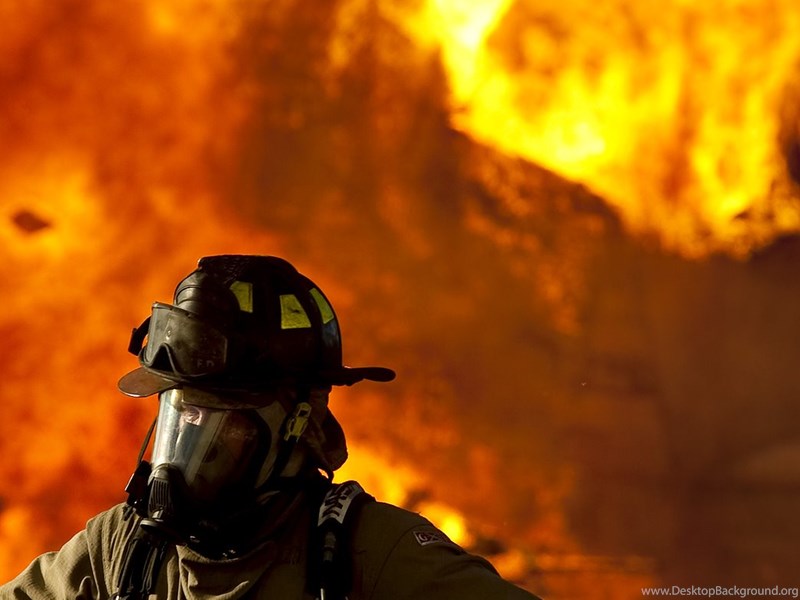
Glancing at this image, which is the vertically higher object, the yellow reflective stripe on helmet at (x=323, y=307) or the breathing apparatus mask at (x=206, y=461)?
the yellow reflective stripe on helmet at (x=323, y=307)

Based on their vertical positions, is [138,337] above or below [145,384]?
above

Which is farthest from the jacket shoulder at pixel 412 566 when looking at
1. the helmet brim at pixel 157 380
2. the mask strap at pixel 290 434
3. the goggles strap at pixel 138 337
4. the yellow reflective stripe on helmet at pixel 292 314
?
the goggles strap at pixel 138 337

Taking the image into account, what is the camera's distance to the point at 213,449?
9.38 feet

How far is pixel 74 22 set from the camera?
7883 mm

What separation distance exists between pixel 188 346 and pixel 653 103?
6.73 meters

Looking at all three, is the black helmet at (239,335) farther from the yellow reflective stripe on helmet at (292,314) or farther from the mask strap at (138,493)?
the mask strap at (138,493)

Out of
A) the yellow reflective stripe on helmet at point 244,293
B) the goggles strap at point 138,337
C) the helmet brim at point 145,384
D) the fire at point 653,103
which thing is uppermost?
the fire at point 653,103

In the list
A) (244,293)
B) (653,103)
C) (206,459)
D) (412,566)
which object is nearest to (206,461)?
(206,459)

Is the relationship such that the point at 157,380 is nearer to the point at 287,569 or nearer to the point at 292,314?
the point at 292,314

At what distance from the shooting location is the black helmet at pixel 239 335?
287 cm

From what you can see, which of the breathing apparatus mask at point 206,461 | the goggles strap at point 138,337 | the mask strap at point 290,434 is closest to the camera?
the breathing apparatus mask at point 206,461

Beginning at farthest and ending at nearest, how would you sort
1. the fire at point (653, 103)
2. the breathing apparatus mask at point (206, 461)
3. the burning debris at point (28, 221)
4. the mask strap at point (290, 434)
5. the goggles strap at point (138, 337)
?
the fire at point (653, 103)
the burning debris at point (28, 221)
the goggles strap at point (138, 337)
the mask strap at point (290, 434)
the breathing apparatus mask at point (206, 461)

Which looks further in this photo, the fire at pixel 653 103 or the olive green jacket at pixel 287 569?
the fire at pixel 653 103

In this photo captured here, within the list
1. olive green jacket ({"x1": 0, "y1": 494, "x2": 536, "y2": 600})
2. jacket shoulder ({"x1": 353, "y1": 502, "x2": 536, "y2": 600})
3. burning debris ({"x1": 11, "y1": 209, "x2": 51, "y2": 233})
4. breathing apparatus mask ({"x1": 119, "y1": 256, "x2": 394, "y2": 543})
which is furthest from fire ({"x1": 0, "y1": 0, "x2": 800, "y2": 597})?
jacket shoulder ({"x1": 353, "y1": 502, "x2": 536, "y2": 600})
